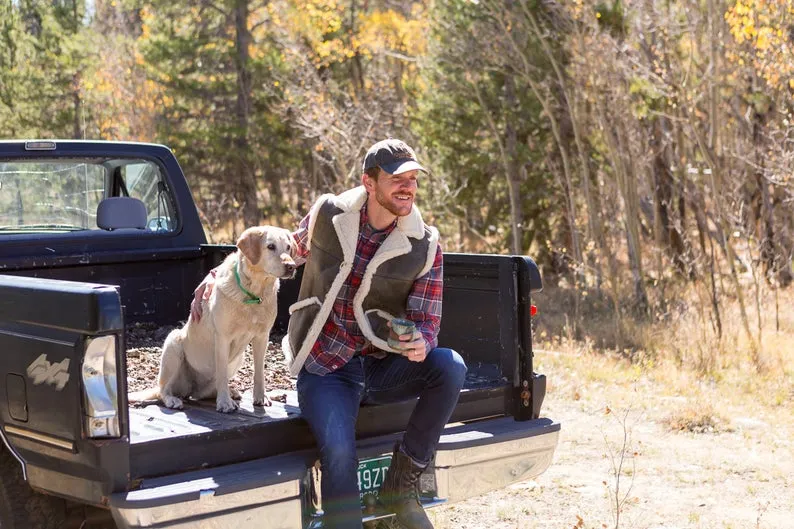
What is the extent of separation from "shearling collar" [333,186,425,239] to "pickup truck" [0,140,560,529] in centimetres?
47

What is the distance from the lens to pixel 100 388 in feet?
9.98

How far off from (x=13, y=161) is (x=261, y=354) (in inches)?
78.6

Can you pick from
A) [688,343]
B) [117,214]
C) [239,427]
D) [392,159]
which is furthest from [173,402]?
[688,343]

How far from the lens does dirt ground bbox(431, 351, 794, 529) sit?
5113mm

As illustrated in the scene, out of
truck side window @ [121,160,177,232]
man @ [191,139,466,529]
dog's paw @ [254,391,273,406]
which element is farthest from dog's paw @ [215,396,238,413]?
truck side window @ [121,160,177,232]

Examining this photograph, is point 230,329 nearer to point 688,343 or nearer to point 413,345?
point 413,345

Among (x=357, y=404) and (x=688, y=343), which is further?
(x=688, y=343)

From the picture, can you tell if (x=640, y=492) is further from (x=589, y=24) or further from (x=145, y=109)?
(x=145, y=109)

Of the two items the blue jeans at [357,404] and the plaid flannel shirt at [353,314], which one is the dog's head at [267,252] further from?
the blue jeans at [357,404]

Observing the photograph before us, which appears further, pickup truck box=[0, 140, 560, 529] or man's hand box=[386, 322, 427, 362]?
man's hand box=[386, 322, 427, 362]

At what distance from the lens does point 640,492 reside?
18.0 ft

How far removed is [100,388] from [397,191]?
1.43 m

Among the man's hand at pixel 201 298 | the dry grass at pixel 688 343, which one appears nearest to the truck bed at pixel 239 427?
the man's hand at pixel 201 298

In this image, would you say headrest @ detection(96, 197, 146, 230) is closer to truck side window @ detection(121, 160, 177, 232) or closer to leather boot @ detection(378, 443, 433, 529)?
truck side window @ detection(121, 160, 177, 232)
